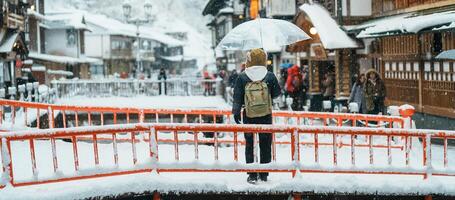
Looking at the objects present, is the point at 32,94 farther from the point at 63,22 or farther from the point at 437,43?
the point at 63,22

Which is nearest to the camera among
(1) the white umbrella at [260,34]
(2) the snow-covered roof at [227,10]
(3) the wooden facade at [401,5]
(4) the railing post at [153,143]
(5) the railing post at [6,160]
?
(5) the railing post at [6,160]

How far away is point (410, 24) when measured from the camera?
52.7ft

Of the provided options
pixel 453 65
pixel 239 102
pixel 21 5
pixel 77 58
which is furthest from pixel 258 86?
pixel 77 58

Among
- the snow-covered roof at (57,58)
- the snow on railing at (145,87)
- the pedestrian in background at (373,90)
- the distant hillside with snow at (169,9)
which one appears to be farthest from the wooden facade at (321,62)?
the distant hillside with snow at (169,9)

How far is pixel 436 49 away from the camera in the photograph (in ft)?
55.6

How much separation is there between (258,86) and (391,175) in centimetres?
288

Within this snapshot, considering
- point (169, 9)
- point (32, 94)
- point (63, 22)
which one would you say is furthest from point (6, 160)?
point (169, 9)

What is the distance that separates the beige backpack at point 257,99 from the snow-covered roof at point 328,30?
40.5ft

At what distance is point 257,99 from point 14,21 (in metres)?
34.5

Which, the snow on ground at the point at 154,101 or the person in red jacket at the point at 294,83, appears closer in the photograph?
the person in red jacket at the point at 294,83

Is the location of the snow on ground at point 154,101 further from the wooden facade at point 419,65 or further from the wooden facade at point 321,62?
the wooden facade at point 419,65

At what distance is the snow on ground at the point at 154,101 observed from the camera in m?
Answer: 30.6

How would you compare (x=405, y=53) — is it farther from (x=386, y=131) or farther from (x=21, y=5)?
(x=21, y=5)

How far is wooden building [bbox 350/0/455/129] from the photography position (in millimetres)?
15938
